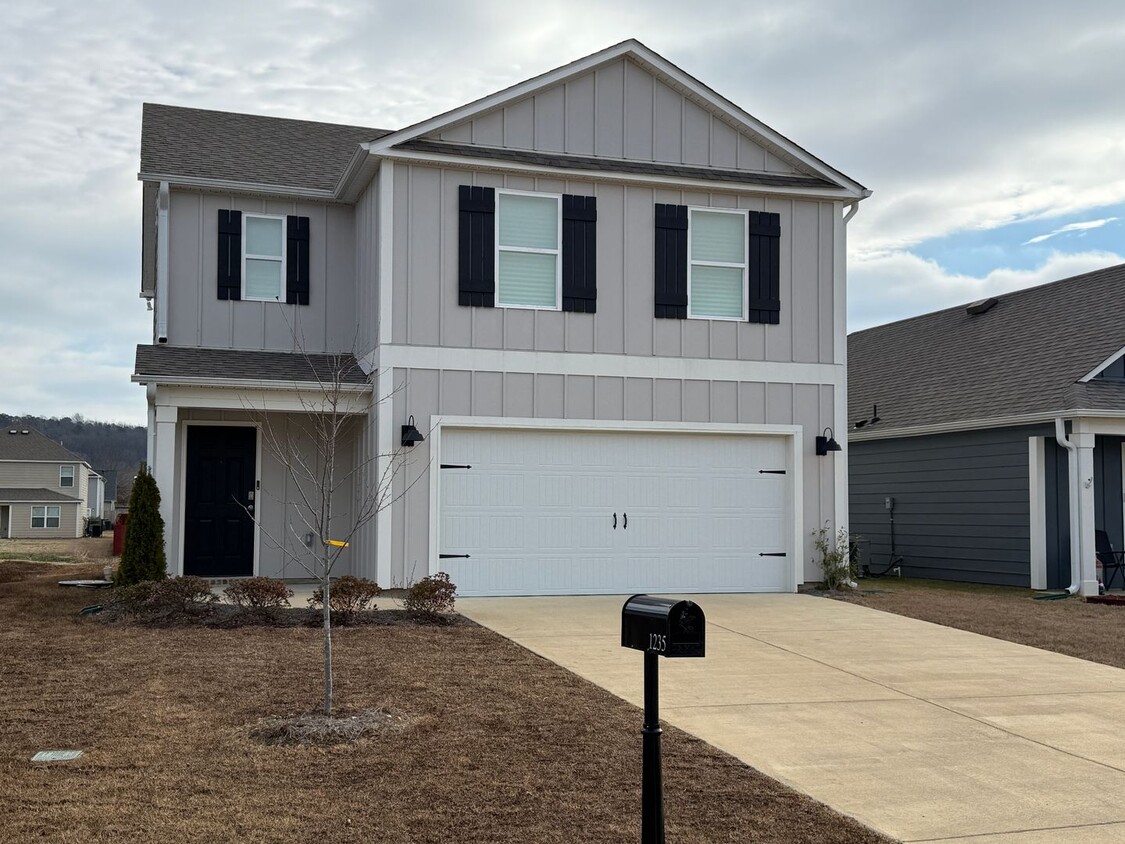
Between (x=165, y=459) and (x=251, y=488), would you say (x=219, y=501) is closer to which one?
(x=251, y=488)

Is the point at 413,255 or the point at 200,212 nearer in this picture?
the point at 413,255

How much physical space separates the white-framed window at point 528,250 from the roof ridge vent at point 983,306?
35.2ft

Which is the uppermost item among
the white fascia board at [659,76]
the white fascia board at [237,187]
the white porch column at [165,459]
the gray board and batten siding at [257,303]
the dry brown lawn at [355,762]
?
the white fascia board at [659,76]

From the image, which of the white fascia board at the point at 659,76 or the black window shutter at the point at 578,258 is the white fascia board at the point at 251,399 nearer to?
the black window shutter at the point at 578,258

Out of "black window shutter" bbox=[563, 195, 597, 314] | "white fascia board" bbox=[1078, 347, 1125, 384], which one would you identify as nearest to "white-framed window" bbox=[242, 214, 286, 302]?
"black window shutter" bbox=[563, 195, 597, 314]

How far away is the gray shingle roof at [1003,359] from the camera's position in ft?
55.0

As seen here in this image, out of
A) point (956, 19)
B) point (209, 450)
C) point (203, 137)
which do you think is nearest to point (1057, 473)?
point (956, 19)

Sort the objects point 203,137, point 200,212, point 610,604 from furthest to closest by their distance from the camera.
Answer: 1. point 203,137
2. point 200,212
3. point 610,604

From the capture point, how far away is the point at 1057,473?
16.5 m

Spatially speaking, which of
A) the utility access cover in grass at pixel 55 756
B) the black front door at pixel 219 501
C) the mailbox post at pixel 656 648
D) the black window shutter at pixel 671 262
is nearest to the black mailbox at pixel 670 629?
the mailbox post at pixel 656 648

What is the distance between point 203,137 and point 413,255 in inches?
197

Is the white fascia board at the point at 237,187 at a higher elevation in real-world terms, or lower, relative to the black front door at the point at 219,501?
higher

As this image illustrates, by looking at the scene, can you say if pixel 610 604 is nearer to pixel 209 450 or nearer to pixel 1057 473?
pixel 209 450

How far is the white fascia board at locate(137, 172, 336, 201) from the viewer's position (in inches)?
586
